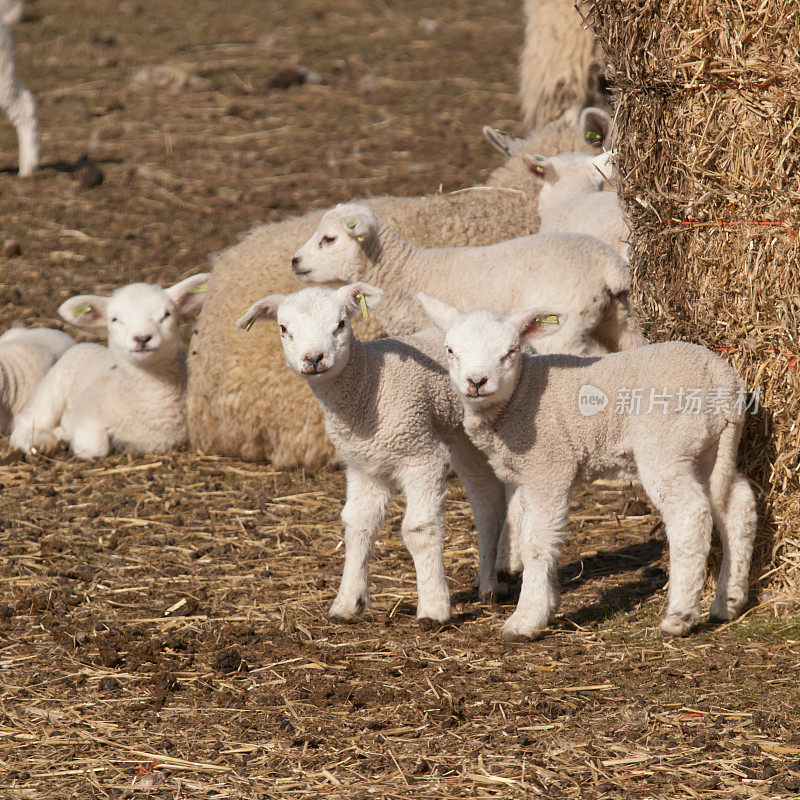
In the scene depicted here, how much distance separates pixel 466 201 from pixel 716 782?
4.96 meters

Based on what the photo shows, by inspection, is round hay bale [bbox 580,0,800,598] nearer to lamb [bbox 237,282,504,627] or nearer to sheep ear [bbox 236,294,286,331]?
lamb [bbox 237,282,504,627]

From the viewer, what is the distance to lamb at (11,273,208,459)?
710 centimetres

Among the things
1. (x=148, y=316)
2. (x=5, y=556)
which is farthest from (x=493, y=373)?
(x=148, y=316)

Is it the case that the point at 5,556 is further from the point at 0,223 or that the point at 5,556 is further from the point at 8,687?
the point at 0,223

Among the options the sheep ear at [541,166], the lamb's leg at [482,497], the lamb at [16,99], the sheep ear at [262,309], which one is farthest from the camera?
the lamb at [16,99]

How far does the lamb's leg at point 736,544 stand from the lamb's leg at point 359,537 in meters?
1.36

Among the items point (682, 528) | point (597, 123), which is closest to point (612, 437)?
point (682, 528)

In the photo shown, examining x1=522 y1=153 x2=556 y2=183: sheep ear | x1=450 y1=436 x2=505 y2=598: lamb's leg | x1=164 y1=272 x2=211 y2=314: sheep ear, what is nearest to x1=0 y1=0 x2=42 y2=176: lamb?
x1=164 y1=272 x2=211 y2=314: sheep ear

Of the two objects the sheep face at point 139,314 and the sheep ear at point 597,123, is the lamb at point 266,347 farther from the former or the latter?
the sheep ear at point 597,123

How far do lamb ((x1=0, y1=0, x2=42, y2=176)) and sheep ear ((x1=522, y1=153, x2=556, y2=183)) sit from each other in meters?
5.85

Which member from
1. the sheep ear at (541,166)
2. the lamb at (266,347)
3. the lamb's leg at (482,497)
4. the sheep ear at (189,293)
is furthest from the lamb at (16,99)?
the lamb's leg at (482,497)

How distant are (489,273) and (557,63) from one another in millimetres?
4302

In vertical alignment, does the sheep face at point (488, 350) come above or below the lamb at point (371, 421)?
above

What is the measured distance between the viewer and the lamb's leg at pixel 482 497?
17.2ft
